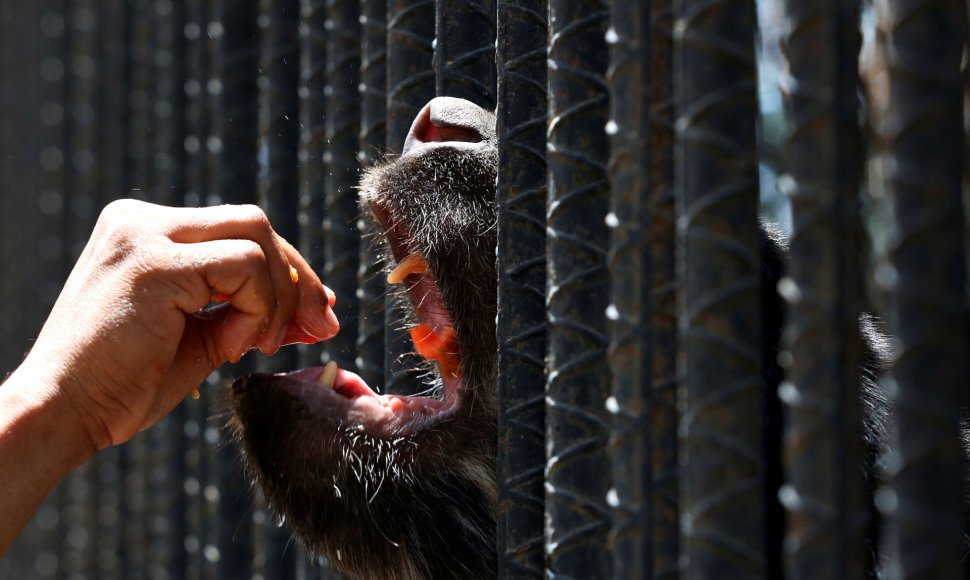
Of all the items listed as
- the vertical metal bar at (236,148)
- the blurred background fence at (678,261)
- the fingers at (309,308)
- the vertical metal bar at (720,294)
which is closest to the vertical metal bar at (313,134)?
the blurred background fence at (678,261)

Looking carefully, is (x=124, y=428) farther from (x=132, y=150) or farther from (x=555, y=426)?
(x=132, y=150)

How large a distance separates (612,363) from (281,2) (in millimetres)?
1762

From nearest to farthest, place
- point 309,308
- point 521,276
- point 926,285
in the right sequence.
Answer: point 926,285 → point 521,276 → point 309,308

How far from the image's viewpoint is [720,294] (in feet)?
3.28

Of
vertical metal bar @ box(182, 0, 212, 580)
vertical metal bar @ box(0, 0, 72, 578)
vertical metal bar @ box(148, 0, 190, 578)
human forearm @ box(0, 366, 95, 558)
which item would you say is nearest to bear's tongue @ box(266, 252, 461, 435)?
human forearm @ box(0, 366, 95, 558)

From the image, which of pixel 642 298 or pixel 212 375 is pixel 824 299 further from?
pixel 212 375

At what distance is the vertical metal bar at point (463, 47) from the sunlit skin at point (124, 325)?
1.59 ft

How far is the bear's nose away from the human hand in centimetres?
33

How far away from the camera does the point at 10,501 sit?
1.51 meters

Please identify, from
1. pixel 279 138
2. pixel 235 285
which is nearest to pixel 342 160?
pixel 279 138

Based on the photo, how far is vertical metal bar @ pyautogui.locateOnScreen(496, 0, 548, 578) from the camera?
1.40 metres

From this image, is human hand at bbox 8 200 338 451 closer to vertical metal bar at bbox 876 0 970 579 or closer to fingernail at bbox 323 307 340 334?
fingernail at bbox 323 307 340 334

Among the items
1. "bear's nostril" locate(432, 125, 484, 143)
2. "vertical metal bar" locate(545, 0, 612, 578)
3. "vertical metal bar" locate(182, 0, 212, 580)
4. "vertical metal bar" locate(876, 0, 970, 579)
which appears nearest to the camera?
"vertical metal bar" locate(876, 0, 970, 579)

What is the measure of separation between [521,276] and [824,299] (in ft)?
1.90
